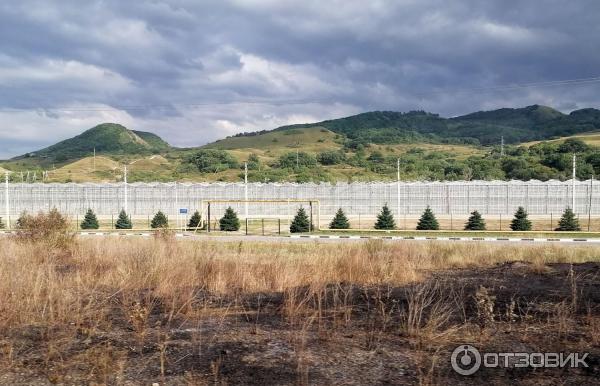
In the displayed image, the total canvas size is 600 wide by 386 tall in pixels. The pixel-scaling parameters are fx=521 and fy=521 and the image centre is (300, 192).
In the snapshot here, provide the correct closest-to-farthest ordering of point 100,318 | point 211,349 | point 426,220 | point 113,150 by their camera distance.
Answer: point 211,349, point 100,318, point 426,220, point 113,150

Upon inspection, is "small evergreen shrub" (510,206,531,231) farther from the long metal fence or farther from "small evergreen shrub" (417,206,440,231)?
the long metal fence

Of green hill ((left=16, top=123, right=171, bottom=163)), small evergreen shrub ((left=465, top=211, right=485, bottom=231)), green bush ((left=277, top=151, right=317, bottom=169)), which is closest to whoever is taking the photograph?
small evergreen shrub ((left=465, top=211, right=485, bottom=231))

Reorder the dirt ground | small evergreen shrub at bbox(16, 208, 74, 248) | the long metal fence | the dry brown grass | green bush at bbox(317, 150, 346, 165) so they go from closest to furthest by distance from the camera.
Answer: the dirt ground < the dry brown grass < small evergreen shrub at bbox(16, 208, 74, 248) < the long metal fence < green bush at bbox(317, 150, 346, 165)

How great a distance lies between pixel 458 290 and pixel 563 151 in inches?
4125

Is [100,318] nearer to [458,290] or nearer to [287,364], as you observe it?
[287,364]

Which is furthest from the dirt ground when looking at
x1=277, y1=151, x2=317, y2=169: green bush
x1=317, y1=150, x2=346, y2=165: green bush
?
x1=317, y1=150, x2=346, y2=165: green bush

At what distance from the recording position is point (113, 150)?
6412 inches

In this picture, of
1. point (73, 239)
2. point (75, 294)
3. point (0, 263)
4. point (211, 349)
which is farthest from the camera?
point (73, 239)

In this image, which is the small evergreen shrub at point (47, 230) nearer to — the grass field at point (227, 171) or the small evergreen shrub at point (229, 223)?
the small evergreen shrub at point (229, 223)

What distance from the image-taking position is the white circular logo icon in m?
5.25

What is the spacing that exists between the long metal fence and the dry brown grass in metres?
38.7

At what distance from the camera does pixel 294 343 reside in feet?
19.6

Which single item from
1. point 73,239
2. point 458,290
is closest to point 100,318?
point 458,290

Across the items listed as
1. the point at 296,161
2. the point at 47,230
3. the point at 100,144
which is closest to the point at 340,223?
the point at 47,230
